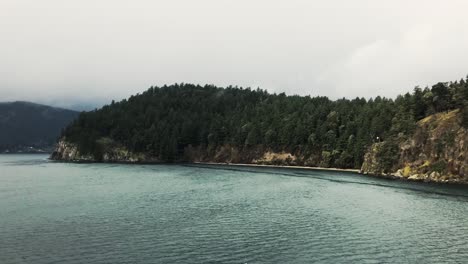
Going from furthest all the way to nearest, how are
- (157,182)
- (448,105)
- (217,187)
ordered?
(448,105) < (157,182) < (217,187)

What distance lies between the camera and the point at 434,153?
6053 inches

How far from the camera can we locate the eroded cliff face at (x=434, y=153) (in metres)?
144

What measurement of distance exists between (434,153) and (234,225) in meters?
104

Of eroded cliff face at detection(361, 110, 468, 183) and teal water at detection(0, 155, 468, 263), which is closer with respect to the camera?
teal water at detection(0, 155, 468, 263)

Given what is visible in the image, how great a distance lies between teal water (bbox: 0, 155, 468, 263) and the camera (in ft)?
189

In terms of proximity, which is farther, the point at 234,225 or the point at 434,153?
the point at 434,153

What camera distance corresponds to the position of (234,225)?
76875 millimetres

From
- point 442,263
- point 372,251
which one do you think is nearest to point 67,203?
point 372,251

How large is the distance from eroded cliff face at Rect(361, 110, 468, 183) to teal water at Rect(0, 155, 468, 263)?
1839 cm

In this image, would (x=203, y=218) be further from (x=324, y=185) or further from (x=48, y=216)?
(x=324, y=185)

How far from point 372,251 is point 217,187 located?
82492 millimetres

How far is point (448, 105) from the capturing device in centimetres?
17025

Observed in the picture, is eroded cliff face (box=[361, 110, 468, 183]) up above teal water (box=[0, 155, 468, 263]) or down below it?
above

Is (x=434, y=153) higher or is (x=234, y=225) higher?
(x=434, y=153)
